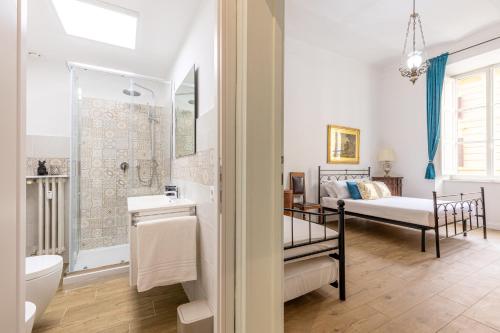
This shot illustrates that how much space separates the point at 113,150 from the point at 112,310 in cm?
201

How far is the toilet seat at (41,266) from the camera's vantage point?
4.92 feet

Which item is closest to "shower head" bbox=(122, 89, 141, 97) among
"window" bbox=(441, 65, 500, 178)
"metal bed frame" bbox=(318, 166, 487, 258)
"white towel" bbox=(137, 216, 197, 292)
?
"white towel" bbox=(137, 216, 197, 292)

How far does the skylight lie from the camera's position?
208 cm

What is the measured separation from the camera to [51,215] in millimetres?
2695

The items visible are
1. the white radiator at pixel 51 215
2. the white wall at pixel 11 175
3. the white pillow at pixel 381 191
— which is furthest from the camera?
the white pillow at pixel 381 191

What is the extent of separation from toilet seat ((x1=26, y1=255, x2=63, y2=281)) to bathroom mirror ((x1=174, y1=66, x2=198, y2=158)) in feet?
4.30

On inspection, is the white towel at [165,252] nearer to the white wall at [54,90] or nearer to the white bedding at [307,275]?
the white bedding at [307,275]

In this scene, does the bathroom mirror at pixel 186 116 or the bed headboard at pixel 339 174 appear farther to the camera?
the bed headboard at pixel 339 174

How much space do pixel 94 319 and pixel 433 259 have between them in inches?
140

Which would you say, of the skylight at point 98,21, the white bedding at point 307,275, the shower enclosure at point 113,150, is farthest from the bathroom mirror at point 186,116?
the white bedding at point 307,275

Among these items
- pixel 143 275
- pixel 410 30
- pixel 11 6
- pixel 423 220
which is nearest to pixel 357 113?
pixel 410 30

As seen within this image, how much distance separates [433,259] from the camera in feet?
8.80

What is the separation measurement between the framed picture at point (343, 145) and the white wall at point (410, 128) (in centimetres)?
96

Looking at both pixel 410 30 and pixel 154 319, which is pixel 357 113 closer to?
pixel 410 30
